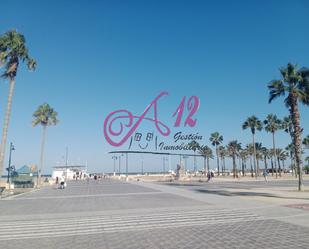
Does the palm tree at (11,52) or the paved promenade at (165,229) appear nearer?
the paved promenade at (165,229)

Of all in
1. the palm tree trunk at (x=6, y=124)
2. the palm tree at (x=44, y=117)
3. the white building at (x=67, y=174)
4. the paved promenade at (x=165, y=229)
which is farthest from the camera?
the white building at (x=67, y=174)

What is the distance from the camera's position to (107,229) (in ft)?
32.7

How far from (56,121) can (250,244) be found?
47.5 metres

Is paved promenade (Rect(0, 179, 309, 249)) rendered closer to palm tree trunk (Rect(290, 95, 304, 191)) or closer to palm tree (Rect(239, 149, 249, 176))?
palm tree trunk (Rect(290, 95, 304, 191))

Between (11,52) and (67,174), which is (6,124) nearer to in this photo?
(11,52)

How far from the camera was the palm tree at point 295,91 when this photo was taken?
24.8 meters

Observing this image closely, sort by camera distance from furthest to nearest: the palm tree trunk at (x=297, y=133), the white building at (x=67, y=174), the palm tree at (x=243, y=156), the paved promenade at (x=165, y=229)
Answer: the palm tree at (x=243, y=156), the white building at (x=67, y=174), the palm tree trunk at (x=297, y=133), the paved promenade at (x=165, y=229)

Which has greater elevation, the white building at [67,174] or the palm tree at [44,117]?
the palm tree at [44,117]

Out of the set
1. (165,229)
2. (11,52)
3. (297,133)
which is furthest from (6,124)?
(297,133)

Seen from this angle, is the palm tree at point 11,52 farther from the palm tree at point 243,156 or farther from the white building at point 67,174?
the palm tree at point 243,156

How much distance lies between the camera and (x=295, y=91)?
82.2 ft

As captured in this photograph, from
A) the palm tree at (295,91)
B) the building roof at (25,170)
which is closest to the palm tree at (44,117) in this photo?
the building roof at (25,170)

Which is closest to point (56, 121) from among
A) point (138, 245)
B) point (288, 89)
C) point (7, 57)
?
point (7, 57)

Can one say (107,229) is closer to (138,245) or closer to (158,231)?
(158,231)
